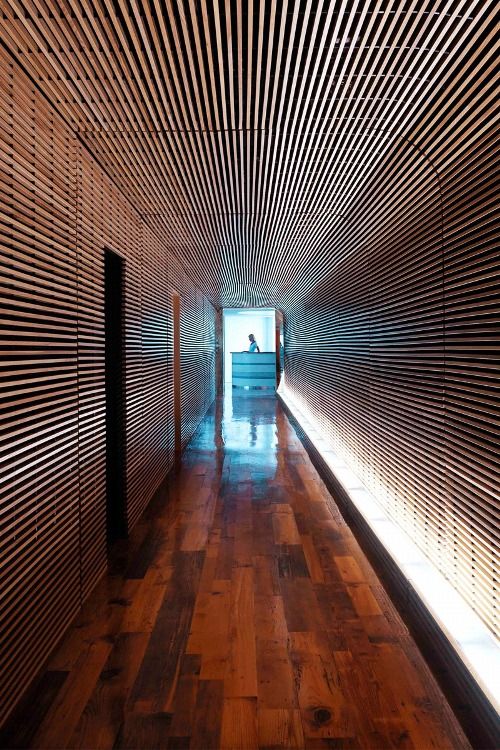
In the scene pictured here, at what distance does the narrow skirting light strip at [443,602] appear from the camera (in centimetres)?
218

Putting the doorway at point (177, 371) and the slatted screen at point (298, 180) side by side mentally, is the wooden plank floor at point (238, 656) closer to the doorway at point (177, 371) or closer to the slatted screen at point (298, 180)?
the slatted screen at point (298, 180)

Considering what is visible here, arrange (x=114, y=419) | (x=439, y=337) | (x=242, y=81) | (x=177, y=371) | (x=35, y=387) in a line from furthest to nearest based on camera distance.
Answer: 1. (x=177, y=371)
2. (x=114, y=419)
3. (x=439, y=337)
4. (x=242, y=81)
5. (x=35, y=387)

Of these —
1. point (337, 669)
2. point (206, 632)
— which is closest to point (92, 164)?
point (206, 632)

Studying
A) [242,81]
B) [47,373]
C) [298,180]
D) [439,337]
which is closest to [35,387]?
[47,373]

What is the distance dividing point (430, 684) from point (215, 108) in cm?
298

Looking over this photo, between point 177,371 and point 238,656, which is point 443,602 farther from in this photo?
point 177,371

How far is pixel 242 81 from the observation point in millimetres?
2684

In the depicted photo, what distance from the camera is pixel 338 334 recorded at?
6.57 m

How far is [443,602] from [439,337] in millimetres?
1348

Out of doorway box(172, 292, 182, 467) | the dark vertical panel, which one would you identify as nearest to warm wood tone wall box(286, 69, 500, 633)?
the dark vertical panel

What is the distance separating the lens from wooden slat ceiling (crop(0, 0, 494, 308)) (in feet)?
7.00

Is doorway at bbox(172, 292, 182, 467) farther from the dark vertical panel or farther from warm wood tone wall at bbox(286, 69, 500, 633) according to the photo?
the dark vertical panel

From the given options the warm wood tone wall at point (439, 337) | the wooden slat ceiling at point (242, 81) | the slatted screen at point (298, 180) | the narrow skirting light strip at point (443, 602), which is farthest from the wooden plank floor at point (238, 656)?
the wooden slat ceiling at point (242, 81)

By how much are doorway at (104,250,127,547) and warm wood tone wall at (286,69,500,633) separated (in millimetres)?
2030
